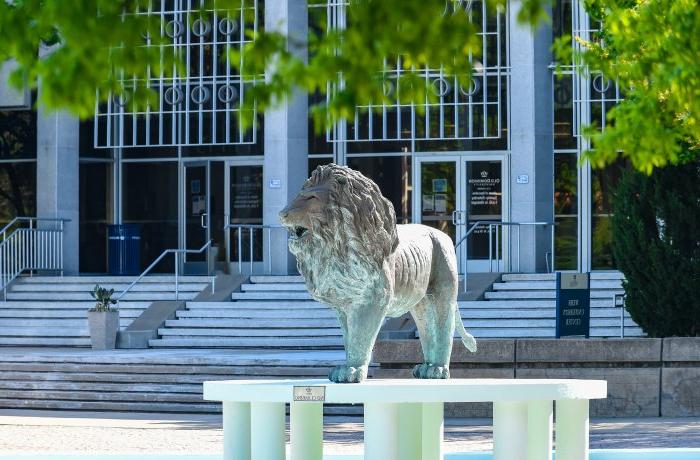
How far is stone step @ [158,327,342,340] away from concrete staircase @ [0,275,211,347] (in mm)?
1551

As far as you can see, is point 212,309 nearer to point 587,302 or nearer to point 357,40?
point 587,302

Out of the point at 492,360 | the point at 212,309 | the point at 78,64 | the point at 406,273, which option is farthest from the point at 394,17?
the point at 212,309

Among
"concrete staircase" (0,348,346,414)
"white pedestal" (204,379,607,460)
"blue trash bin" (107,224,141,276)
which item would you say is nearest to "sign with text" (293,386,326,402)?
"white pedestal" (204,379,607,460)

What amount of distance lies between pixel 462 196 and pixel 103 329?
9.27m

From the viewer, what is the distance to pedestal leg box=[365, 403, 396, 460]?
32.5 feet

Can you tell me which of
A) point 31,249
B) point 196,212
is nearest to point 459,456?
point 31,249

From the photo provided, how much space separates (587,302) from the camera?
20.2 meters

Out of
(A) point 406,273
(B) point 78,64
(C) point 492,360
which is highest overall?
(B) point 78,64

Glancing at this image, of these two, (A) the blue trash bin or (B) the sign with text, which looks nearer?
(B) the sign with text

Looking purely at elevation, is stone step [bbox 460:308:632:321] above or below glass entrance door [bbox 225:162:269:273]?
below

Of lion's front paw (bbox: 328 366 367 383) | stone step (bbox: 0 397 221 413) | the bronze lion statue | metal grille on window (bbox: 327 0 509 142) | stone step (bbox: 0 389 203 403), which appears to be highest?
metal grille on window (bbox: 327 0 509 142)

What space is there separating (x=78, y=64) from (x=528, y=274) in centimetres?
2090

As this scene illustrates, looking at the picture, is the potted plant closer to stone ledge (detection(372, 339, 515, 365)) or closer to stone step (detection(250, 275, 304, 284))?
stone step (detection(250, 275, 304, 284))

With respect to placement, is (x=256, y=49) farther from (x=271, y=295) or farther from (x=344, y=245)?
(x=271, y=295)
